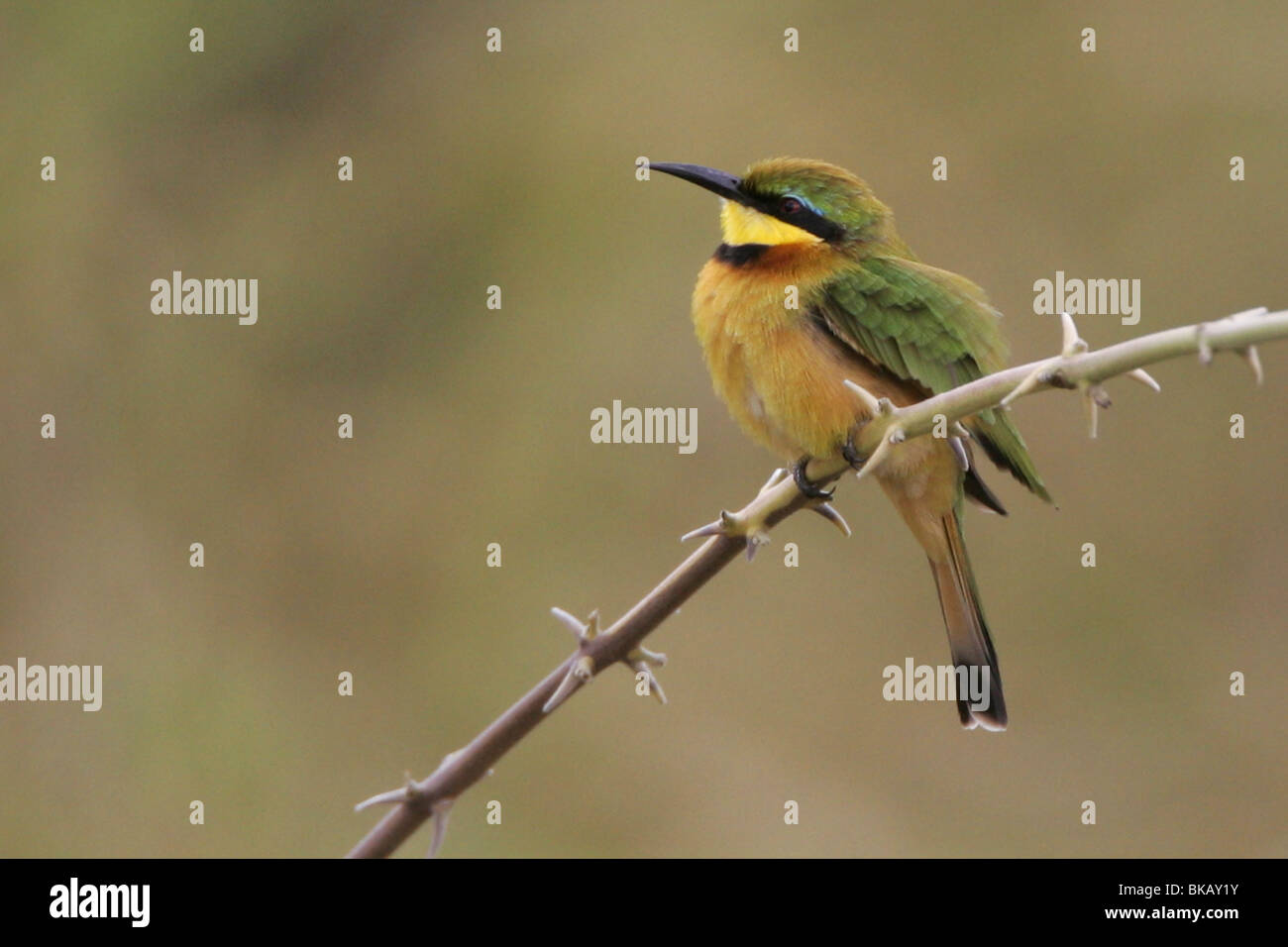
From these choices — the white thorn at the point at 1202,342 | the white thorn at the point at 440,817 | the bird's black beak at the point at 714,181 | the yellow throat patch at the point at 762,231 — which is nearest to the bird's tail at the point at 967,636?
the yellow throat patch at the point at 762,231

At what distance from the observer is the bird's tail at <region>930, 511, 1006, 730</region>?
2.24m

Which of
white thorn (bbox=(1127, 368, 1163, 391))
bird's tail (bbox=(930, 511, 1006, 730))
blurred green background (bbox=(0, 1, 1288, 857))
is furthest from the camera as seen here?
blurred green background (bbox=(0, 1, 1288, 857))

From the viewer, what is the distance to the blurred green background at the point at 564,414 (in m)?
4.20

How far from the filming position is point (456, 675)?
4316mm

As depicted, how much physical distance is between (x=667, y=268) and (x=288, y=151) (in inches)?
49.4

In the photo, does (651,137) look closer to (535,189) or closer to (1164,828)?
(535,189)

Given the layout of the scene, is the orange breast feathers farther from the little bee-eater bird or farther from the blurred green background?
the blurred green background

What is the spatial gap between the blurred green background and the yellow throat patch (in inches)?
63.8

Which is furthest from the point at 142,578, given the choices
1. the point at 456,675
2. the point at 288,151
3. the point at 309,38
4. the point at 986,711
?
the point at 986,711

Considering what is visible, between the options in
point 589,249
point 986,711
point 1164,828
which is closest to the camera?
point 986,711

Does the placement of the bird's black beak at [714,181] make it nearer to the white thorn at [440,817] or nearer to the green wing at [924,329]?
the green wing at [924,329]

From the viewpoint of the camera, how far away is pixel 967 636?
2.37 metres

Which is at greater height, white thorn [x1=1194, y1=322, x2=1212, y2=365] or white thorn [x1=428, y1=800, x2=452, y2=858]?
white thorn [x1=1194, y1=322, x2=1212, y2=365]

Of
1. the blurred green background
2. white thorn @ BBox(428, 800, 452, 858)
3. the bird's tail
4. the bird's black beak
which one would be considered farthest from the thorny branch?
the blurred green background
